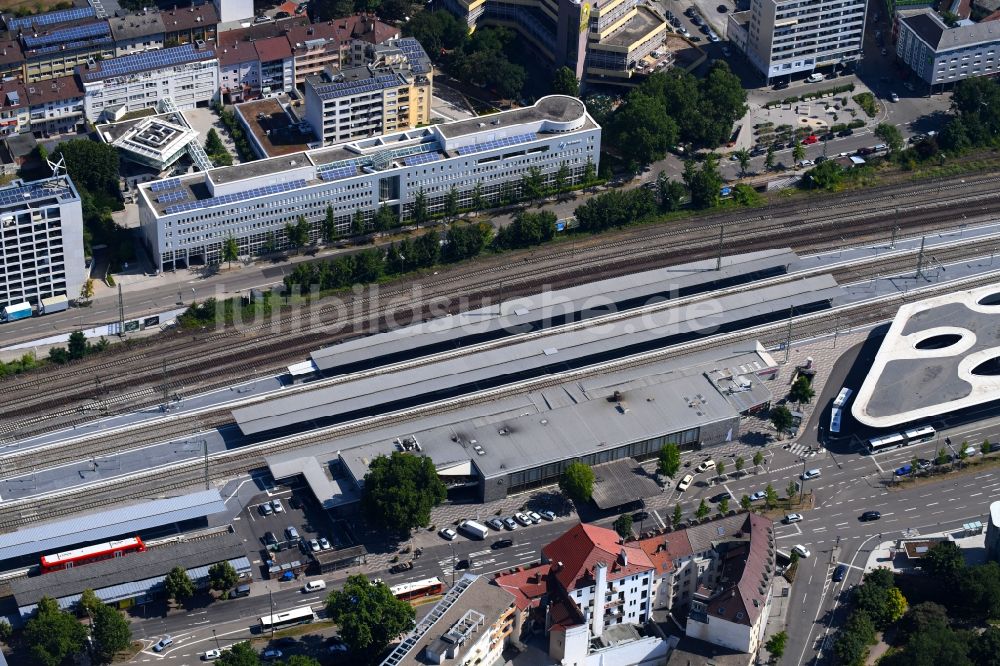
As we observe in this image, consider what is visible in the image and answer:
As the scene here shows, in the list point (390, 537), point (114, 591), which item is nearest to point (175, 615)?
point (114, 591)

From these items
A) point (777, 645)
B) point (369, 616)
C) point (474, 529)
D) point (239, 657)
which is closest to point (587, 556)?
point (777, 645)

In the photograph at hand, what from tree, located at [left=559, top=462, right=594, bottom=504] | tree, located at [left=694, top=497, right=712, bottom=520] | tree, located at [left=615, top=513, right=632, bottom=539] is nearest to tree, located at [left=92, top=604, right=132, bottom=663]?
tree, located at [left=559, top=462, right=594, bottom=504]

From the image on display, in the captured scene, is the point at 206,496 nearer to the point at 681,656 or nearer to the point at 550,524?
the point at 550,524

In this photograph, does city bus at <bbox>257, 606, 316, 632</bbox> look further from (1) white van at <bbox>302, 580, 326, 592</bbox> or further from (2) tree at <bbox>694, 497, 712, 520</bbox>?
(2) tree at <bbox>694, 497, 712, 520</bbox>

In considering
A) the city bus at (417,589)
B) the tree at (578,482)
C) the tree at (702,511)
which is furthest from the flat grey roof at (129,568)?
the tree at (702,511)

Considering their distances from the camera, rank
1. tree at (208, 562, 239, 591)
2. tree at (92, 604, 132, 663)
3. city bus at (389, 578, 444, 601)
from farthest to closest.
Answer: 1. city bus at (389, 578, 444, 601)
2. tree at (208, 562, 239, 591)
3. tree at (92, 604, 132, 663)

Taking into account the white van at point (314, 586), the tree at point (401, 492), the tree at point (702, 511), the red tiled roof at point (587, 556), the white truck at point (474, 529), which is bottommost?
the white van at point (314, 586)

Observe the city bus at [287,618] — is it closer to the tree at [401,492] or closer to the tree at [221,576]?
the tree at [221,576]
